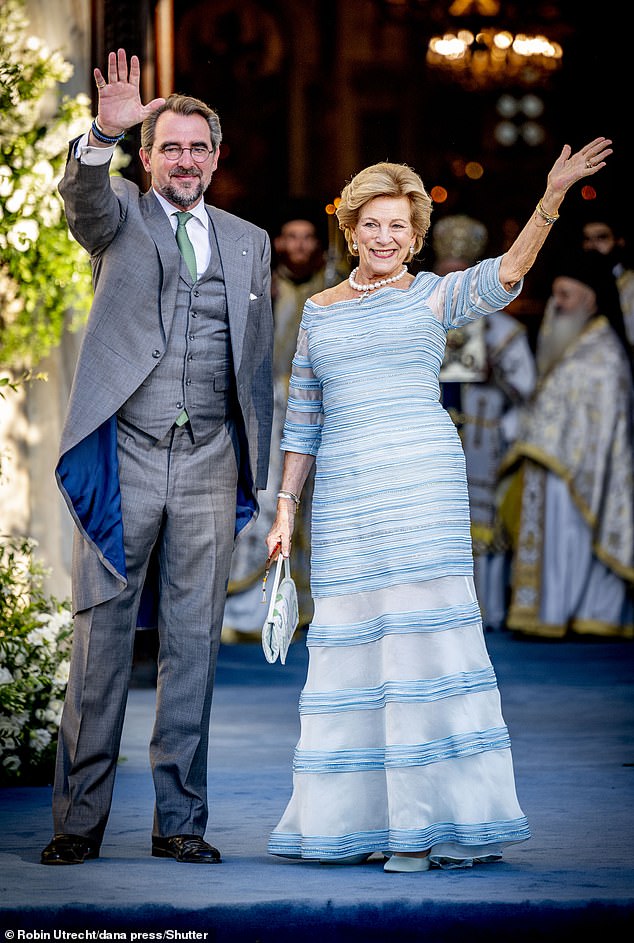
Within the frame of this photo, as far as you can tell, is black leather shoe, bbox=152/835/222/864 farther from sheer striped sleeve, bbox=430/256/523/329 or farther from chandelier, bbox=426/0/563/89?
chandelier, bbox=426/0/563/89

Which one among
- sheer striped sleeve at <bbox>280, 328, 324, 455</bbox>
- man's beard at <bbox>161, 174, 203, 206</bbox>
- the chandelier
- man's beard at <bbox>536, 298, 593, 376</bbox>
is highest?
the chandelier

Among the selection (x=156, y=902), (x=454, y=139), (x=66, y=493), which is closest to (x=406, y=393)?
(x=66, y=493)

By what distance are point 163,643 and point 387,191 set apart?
127 centimetres

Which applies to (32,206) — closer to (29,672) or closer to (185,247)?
(29,672)

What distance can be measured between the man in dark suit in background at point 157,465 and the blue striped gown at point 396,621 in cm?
26

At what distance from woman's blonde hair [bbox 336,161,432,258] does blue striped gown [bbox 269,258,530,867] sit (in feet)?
0.55

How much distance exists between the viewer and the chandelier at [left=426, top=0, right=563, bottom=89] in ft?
43.3

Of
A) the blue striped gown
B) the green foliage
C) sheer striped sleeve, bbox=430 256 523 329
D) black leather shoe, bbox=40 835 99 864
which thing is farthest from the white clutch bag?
the green foliage

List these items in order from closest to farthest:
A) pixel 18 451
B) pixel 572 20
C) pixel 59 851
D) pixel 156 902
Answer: pixel 156 902 < pixel 59 851 < pixel 18 451 < pixel 572 20

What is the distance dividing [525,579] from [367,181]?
558cm

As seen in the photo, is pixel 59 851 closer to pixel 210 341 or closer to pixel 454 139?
pixel 210 341

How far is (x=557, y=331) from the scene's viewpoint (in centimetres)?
1005

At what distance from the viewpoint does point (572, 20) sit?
13586mm

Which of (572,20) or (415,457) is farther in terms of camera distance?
(572,20)
